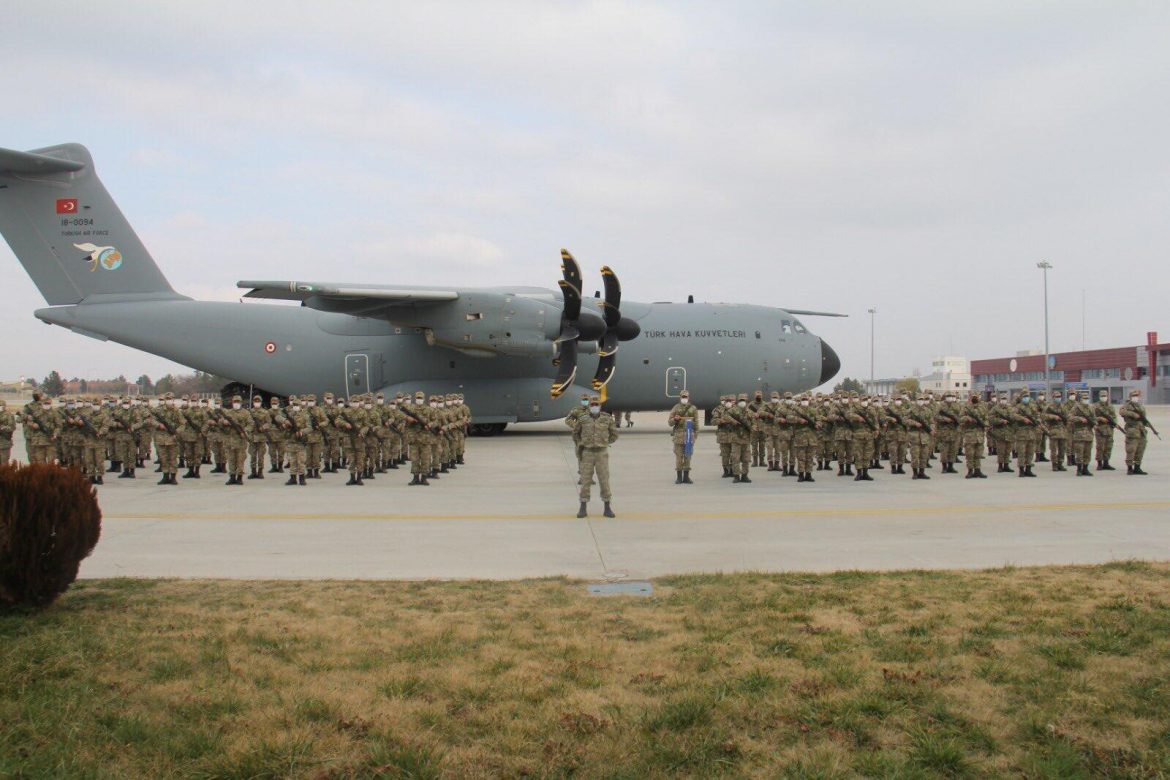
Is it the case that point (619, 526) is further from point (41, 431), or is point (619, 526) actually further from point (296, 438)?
point (41, 431)

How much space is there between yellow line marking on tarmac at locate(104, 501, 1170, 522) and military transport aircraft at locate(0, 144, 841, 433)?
10.4m

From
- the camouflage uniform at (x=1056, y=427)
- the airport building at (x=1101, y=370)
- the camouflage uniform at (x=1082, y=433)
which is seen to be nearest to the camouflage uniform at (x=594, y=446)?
the camouflage uniform at (x=1056, y=427)

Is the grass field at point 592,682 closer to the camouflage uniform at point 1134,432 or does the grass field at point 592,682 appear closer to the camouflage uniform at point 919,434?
the camouflage uniform at point 919,434

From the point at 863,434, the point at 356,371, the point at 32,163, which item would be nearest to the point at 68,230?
the point at 32,163

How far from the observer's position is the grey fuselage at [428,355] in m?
24.1

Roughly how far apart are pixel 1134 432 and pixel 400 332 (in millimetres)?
18251

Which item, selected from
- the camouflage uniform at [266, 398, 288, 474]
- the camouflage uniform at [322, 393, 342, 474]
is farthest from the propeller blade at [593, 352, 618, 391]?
the camouflage uniform at [266, 398, 288, 474]

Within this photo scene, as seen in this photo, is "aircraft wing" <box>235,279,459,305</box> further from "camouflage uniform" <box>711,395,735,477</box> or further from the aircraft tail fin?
"camouflage uniform" <box>711,395,735,477</box>

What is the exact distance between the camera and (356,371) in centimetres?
2472

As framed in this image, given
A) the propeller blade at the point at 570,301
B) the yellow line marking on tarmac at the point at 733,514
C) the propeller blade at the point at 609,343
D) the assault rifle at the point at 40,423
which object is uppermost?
the propeller blade at the point at 570,301

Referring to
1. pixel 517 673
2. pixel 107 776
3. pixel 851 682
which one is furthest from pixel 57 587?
pixel 851 682

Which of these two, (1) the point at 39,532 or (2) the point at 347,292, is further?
(2) the point at 347,292

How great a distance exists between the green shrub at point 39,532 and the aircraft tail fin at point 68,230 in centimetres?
2005

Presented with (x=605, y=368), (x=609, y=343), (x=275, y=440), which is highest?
(x=609, y=343)
